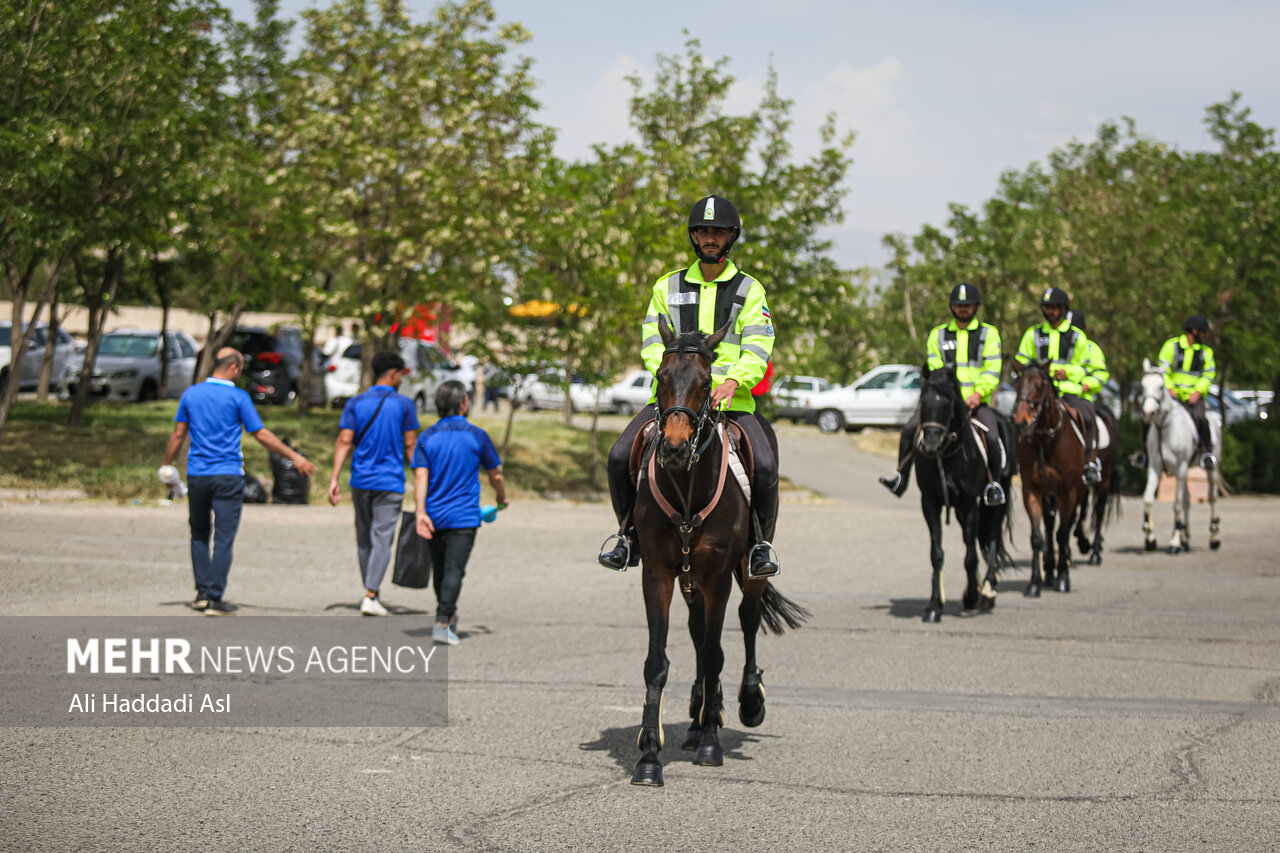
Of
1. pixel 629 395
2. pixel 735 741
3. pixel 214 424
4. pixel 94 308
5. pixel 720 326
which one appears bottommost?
pixel 735 741

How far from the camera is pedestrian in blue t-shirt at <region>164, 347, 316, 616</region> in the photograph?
428 inches

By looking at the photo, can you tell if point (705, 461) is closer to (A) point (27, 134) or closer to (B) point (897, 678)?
(B) point (897, 678)

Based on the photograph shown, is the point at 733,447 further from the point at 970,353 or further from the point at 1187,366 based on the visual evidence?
the point at 1187,366

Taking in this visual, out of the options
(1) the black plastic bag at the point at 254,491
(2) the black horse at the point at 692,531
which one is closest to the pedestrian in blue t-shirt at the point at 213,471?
(2) the black horse at the point at 692,531

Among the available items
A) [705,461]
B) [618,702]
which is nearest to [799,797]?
[705,461]

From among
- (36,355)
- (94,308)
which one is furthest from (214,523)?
(36,355)

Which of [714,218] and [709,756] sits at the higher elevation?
[714,218]

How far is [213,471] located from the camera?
35.7 feet

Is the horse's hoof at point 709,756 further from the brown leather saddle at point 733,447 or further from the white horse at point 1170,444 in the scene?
the white horse at point 1170,444

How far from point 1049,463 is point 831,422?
28922mm

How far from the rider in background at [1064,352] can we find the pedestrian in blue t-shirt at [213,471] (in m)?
8.70

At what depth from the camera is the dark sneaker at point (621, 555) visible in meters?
6.90

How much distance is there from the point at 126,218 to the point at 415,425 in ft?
36.7

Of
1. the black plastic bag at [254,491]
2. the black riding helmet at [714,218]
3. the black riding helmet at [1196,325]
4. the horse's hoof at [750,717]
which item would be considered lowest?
the horse's hoof at [750,717]
